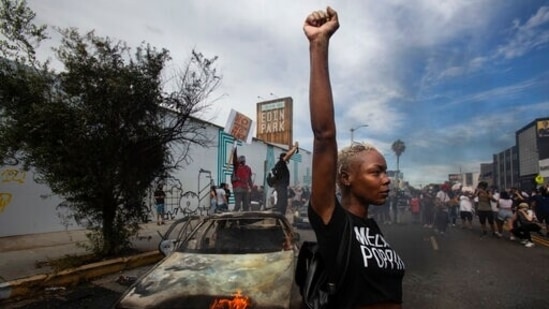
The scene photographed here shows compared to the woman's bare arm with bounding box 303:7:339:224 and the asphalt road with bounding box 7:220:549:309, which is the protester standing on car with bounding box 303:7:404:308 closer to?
the woman's bare arm with bounding box 303:7:339:224

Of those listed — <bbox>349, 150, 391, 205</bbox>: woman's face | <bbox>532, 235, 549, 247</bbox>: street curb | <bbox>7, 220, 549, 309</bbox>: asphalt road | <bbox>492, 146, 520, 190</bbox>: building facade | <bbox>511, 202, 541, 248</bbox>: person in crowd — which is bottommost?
<bbox>532, 235, 549, 247</bbox>: street curb

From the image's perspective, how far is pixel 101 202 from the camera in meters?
7.82

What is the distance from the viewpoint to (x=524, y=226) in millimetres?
10281

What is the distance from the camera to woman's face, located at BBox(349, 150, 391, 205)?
1.72 m

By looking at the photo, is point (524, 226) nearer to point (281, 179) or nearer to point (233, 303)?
point (281, 179)

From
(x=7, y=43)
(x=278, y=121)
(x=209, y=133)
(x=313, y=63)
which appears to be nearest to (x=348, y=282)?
(x=313, y=63)

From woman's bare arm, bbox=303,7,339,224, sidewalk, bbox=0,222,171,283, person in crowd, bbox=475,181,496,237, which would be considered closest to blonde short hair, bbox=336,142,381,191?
woman's bare arm, bbox=303,7,339,224

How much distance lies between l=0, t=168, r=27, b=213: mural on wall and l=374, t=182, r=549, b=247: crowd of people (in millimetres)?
13098

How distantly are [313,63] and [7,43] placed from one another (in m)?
7.23

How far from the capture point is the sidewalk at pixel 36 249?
665cm

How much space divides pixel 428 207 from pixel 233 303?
588 inches

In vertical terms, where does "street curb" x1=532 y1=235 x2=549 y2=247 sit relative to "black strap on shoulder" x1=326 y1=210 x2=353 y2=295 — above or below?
below

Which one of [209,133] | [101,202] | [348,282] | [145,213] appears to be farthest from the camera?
[209,133]

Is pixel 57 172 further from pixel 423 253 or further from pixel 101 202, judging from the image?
pixel 423 253
